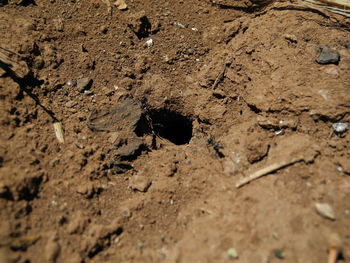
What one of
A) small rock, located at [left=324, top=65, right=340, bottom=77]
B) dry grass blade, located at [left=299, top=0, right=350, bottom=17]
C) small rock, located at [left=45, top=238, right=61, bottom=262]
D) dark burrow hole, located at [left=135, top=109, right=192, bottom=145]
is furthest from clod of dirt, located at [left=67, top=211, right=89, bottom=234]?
dry grass blade, located at [left=299, top=0, right=350, bottom=17]

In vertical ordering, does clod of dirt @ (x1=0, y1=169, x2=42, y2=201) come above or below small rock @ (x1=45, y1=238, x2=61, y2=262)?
above

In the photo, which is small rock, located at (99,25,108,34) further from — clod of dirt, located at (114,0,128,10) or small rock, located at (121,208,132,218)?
small rock, located at (121,208,132,218)

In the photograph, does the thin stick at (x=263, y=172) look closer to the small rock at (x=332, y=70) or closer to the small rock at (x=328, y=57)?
the small rock at (x=332, y=70)

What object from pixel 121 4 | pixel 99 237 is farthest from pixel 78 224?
pixel 121 4

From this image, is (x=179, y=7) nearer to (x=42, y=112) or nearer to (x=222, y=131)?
(x=222, y=131)

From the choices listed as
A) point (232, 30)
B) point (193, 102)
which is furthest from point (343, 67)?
point (193, 102)

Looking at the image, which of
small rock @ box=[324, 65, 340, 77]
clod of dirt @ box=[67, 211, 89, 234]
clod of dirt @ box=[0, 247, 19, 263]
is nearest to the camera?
clod of dirt @ box=[0, 247, 19, 263]

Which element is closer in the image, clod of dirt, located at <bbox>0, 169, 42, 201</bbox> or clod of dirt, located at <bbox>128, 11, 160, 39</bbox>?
clod of dirt, located at <bbox>0, 169, 42, 201</bbox>
